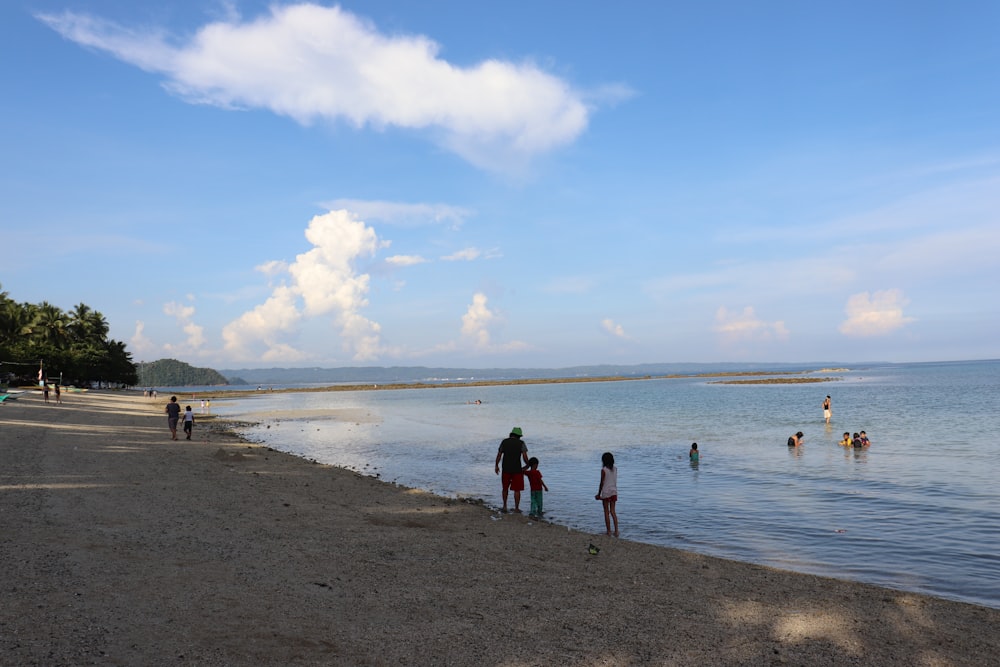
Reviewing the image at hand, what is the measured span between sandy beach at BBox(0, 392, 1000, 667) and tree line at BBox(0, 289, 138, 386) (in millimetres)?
68360

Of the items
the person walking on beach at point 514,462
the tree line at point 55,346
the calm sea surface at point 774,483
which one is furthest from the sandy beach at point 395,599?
the tree line at point 55,346

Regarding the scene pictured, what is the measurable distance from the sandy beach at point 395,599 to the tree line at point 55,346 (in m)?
68.4

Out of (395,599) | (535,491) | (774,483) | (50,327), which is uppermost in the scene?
(50,327)

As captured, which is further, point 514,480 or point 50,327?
A: point 50,327

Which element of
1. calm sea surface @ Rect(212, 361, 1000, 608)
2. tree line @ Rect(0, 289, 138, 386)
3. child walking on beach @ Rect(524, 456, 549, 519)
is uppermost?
tree line @ Rect(0, 289, 138, 386)

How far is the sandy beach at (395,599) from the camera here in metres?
6.15

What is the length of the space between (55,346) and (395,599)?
354 ft

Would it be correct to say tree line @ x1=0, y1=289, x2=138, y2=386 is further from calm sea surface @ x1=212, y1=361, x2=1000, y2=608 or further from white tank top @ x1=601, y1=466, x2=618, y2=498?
white tank top @ x1=601, y1=466, x2=618, y2=498

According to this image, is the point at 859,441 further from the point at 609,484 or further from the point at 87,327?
the point at 87,327

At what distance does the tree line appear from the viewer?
78438mm

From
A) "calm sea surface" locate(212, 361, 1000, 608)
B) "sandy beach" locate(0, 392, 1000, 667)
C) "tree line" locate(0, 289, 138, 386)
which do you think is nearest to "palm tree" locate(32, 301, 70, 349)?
"tree line" locate(0, 289, 138, 386)

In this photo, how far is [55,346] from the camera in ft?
306

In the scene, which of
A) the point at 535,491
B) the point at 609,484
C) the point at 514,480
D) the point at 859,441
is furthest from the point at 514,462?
the point at 859,441

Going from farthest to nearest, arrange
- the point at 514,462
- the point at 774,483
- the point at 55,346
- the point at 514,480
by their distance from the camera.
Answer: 1. the point at 55,346
2. the point at 774,483
3. the point at 514,480
4. the point at 514,462
